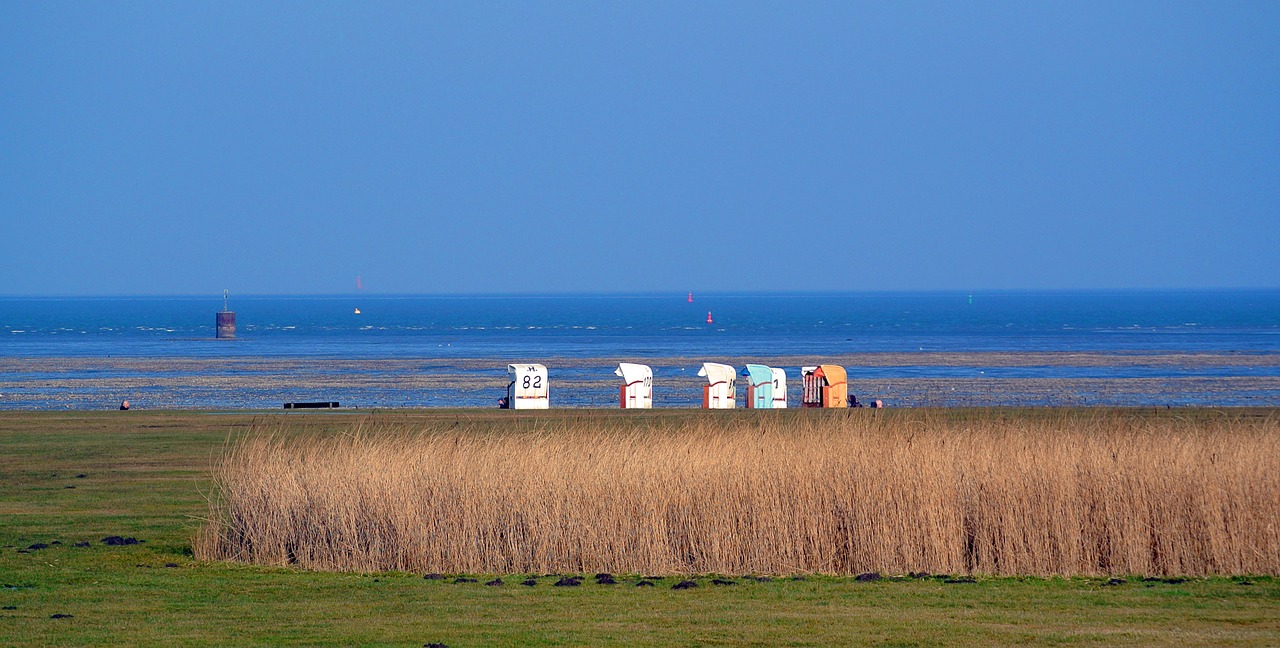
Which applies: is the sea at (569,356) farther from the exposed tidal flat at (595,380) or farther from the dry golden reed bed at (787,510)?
the dry golden reed bed at (787,510)

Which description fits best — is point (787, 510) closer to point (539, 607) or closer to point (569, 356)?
point (539, 607)

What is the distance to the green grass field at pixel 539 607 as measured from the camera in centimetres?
1237

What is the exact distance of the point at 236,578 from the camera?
15.9 meters

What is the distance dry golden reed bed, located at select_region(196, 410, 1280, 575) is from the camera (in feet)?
54.4

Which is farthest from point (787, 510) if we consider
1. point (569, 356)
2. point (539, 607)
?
point (569, 356)

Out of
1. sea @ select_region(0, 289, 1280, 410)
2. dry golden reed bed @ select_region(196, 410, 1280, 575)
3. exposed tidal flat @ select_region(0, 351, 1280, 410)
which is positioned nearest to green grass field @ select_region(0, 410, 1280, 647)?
dry golden reed bed @ select_region(196, 410, 1280, 575)

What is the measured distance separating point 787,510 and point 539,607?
410 cm

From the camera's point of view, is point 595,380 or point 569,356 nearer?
point 595,380

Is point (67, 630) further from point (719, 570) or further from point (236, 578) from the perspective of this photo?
point (719, 570)

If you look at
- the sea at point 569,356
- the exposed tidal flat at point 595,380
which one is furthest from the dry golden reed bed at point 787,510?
the exposed tidal flat at point 595,380

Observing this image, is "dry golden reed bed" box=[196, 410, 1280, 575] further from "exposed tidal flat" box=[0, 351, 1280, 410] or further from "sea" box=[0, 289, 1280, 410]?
"exposed tidal flat" box=[0, 351, 1280, 410]

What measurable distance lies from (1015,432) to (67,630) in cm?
1153

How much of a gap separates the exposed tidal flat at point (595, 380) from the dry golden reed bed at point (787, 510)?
22.9 m

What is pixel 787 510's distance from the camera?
16875 mm
